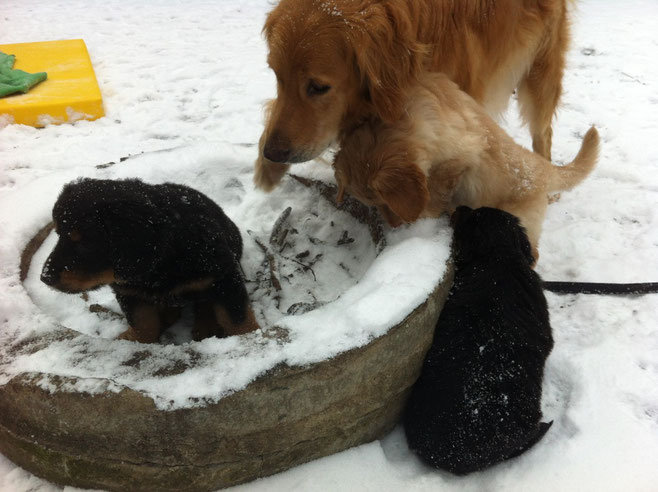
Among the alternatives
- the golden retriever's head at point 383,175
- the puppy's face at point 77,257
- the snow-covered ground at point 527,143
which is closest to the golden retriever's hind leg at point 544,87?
the snow-covered ground at point 527,143

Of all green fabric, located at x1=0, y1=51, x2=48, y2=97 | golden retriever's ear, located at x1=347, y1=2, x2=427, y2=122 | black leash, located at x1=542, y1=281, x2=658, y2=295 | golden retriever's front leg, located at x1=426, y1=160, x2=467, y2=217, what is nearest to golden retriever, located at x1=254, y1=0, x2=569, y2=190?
golden retriever's ear, located at x1=347, y1=2, x2=427, y2=122

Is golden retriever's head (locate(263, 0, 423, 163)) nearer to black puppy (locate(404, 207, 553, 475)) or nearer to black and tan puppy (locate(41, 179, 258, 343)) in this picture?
black and tan puppy (locate(41, 179, 258, 343))

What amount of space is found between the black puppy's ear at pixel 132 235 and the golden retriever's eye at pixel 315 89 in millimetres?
1126

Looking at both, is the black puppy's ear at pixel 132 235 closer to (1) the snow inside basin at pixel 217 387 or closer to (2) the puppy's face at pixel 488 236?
(1) the snow inside basin at pixel 217 387

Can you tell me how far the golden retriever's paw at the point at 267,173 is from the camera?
11.7 feet

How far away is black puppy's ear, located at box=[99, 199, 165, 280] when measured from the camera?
88.0 inches

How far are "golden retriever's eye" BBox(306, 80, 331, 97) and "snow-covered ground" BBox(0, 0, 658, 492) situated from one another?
1311mm

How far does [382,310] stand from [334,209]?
5.56ft

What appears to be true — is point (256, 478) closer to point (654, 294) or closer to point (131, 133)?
point (654, 294)

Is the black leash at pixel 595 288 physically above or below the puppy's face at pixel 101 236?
below

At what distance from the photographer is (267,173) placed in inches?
142

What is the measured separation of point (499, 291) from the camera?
7.98 feet

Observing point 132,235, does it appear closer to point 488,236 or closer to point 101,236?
point 101,236

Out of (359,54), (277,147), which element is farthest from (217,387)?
(359,54)
